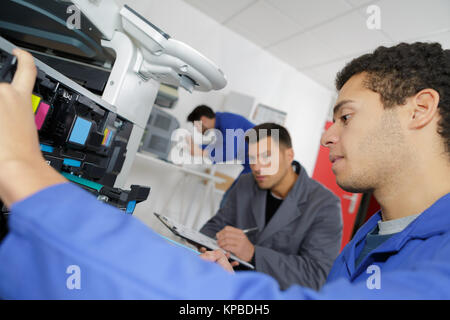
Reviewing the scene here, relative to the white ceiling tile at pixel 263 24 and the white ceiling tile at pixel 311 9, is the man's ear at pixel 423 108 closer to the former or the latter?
the white ceiling tile at pixel 311 9

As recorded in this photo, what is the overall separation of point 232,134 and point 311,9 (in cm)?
148

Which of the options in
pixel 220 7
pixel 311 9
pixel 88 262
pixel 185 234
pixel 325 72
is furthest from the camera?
pixel 325 72

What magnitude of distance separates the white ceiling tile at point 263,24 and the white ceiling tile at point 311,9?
9cm

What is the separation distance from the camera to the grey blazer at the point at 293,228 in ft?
3.59

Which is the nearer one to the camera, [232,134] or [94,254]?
[94,254]

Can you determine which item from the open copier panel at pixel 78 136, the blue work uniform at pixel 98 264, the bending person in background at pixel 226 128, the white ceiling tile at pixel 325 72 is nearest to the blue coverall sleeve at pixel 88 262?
the blue work uniform at pixel 98 264

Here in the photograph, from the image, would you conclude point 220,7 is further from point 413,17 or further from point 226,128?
point 413,17

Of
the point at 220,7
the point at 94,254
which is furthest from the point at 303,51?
the point at 94,254

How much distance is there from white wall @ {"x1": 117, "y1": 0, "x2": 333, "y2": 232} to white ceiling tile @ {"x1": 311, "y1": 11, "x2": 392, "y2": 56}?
0.86 metres

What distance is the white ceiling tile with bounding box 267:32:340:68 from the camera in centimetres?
294

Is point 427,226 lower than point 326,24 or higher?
lower

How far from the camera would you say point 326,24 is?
2.56m

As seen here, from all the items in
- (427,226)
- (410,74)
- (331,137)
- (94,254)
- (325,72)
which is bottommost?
(94,254)

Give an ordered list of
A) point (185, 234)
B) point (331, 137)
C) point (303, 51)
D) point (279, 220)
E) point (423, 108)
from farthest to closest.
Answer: point (303, 51)
point (279, 220)
point (185, 234)
point (331, 137)
point (423, 108)
